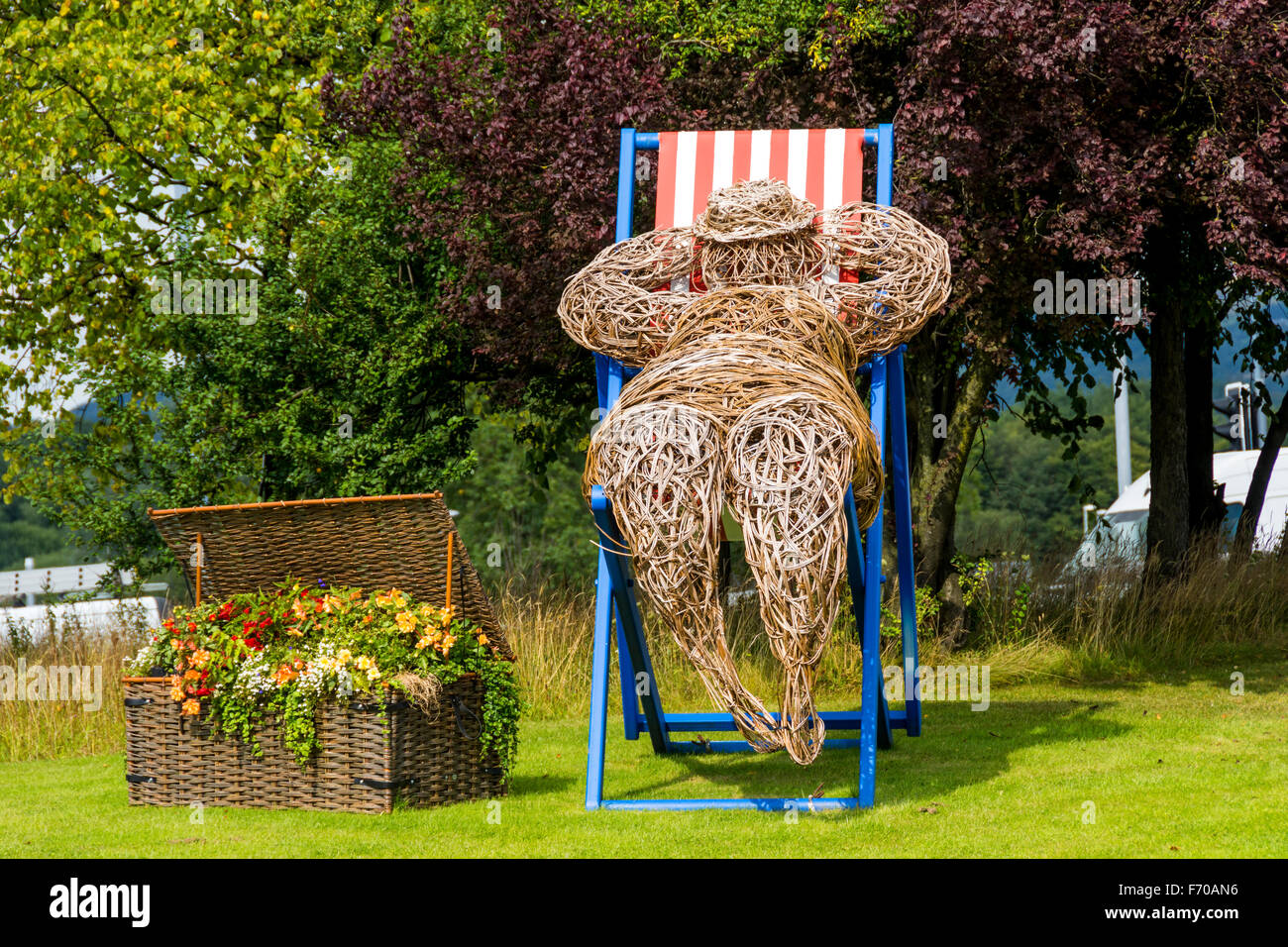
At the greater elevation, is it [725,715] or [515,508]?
[515,508]

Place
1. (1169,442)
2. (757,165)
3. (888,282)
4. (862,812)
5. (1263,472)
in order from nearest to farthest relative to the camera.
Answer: (862,812) → (888,282) → (757,165) → (1169,442) → (1263,472)

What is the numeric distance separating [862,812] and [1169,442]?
25.5 feet

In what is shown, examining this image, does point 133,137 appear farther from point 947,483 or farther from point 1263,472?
point 1263,472

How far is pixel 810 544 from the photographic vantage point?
185 inches

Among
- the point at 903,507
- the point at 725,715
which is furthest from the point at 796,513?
the point at 725,715

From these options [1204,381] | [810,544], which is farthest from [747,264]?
[1204,381]

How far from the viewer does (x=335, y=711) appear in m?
5.67

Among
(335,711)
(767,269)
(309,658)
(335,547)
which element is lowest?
(335,711)

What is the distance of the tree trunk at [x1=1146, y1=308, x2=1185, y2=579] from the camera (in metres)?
11.9

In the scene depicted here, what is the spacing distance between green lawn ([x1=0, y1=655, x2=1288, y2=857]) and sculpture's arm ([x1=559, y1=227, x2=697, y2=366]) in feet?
6.86

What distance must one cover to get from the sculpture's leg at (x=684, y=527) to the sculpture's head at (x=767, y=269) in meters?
1.02

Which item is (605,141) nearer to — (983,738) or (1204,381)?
(983,738)

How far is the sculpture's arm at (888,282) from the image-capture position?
5.82 meters
